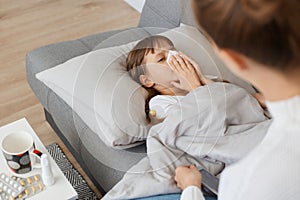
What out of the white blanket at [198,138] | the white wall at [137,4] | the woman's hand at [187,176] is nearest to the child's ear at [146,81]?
the white blanket at [198,138]

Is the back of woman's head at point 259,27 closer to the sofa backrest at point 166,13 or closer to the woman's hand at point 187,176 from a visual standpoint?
the woman's hand at point 187,176

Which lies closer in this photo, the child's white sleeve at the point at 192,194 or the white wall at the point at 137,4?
the child's white sleeve at the point at 192,194

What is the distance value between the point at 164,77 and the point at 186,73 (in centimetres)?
7

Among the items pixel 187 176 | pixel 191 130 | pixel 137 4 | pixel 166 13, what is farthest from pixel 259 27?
pixel 137 4

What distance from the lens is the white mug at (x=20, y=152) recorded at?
1.30 metres

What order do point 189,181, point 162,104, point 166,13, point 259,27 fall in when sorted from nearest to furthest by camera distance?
point 259,27 < point 189,181 < point 162,104 < point 166,13

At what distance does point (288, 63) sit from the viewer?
1.80ft

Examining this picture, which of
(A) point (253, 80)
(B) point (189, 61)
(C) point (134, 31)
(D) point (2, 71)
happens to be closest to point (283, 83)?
(A) point (253, 80)

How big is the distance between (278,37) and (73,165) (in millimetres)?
1395

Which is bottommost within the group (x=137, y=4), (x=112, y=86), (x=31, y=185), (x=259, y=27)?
(x=137, y=4)

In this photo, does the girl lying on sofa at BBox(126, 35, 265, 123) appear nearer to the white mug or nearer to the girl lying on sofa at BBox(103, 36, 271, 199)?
the girl lying on sofa at BBox(103, 36, 271, 199)

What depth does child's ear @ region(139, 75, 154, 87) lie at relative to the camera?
1.46 meters

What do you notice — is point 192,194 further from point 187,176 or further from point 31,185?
point 31,185

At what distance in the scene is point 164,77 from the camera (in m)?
1.45
